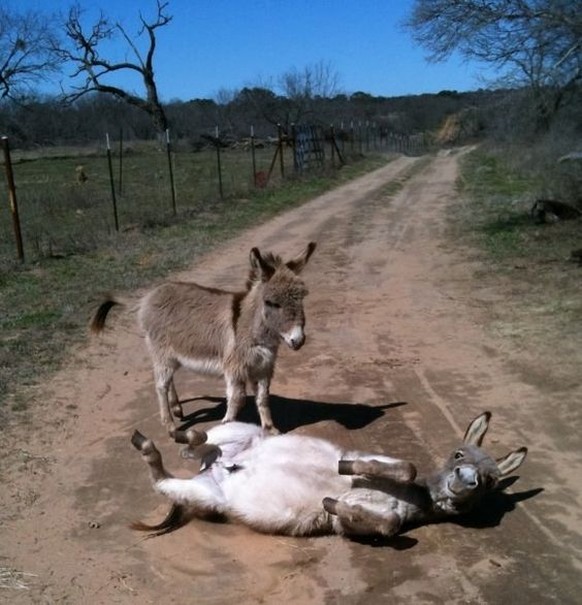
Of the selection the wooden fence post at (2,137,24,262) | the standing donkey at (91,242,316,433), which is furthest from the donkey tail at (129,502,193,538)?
the wooden fence post at (2,137,24,262)

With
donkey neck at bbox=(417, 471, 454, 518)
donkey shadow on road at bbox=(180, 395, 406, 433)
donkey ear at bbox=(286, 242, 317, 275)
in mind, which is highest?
donkey ear at bbox=(286, 242, 317, 275)

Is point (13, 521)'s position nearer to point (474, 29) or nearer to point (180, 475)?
point (180, 475)

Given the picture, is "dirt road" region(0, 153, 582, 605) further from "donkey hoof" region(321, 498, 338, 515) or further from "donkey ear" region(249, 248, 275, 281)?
"donkey ear" region(249, 248, 275, 281)

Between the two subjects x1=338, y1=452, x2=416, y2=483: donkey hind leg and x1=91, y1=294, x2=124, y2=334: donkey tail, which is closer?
x1=338, y1=452, x2=416, y2=483: donkey hind leg

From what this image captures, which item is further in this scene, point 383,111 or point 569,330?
point 383,111

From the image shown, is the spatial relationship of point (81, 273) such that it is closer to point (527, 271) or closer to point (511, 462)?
point (527, 271)

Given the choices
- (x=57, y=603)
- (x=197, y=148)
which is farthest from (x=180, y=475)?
(x=197, y=148)

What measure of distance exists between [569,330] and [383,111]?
10127cm

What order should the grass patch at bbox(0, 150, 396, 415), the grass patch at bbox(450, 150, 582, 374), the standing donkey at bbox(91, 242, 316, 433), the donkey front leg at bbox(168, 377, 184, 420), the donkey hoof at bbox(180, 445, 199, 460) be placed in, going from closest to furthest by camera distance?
the donkey hoof at bbox(180, 445, 199, 460)
the standing donkey at bbox(91, 242, 316, 433)
the donkey front leg at bbox(168, 377, 184, 420)
the grass patch at bbox(0, 150, 396, 415)
the grass patch at bbox(450, 150, 582, 374)

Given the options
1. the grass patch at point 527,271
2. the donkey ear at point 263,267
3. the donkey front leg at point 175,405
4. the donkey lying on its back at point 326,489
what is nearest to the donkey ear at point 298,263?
the donkey ear at point 263,267

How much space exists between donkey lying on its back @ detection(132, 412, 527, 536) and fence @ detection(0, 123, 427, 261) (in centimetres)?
931

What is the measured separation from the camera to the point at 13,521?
4652 mm

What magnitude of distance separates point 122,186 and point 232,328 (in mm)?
22805

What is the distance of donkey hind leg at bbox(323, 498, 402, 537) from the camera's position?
4156 mm
